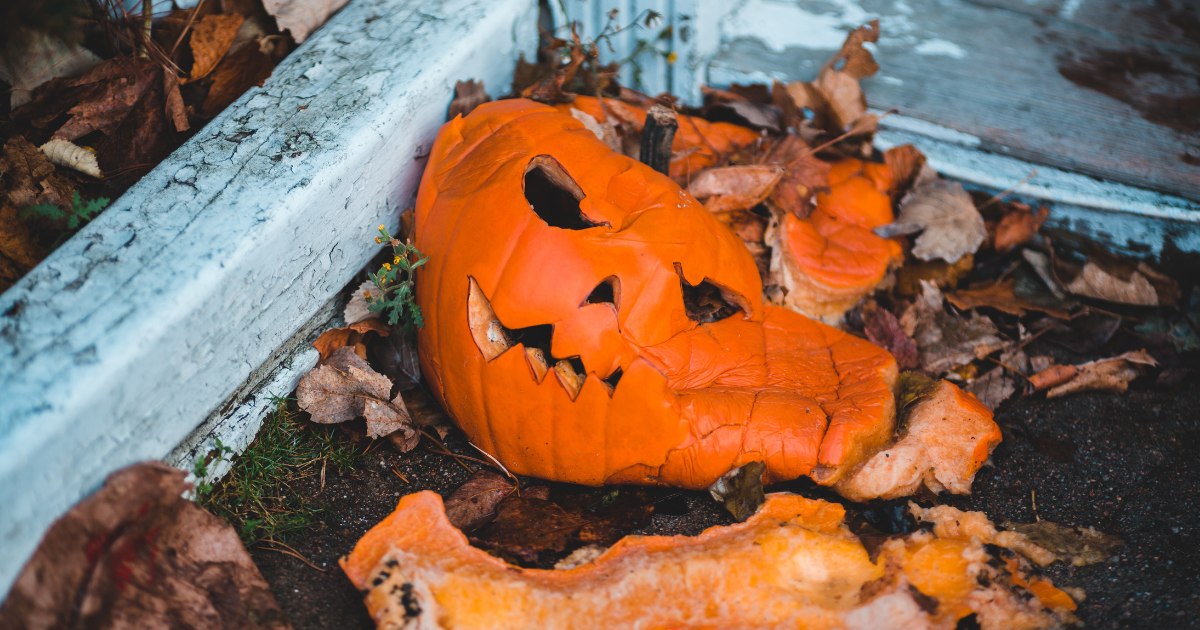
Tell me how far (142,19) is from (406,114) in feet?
2.92

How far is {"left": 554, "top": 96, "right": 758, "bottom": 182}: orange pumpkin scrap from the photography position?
2533 millimetres

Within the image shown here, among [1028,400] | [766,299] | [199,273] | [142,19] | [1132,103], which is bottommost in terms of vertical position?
[1028,400]

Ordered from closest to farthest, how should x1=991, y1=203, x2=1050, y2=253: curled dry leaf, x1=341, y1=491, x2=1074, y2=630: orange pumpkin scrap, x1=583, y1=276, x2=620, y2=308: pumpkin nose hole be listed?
x1=341, y1=491, x2=1074, y2=630: orange pumpkin scrap, x1=583, y1=276, x2=620, y2=308: pumpkin nose hole, x1=991, y1=203, x2=1050, y2=253: curled dry leaf

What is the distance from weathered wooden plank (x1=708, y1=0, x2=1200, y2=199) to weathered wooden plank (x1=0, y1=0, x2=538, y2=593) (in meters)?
1.55

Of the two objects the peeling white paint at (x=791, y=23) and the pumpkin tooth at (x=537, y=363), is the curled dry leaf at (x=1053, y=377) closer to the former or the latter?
the pumpkin tooth at (x=537, y=363)

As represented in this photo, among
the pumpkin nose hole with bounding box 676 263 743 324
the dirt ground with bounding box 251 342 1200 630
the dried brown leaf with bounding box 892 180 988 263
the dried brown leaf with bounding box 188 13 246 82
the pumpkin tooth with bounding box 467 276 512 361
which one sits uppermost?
the dried brown leaf with bounding box 188 13 246 82

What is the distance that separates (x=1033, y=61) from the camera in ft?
10.9

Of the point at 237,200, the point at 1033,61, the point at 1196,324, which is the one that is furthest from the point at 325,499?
the point at 1033,61

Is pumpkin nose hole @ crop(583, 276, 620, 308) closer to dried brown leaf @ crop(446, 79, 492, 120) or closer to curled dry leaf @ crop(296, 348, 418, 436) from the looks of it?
curled dry leaf @ crop(296, 348, 418, 436)

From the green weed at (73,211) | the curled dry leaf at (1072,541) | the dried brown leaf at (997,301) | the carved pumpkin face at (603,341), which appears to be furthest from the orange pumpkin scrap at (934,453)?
the green weed at (73,211)

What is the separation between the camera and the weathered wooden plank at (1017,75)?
2.87m

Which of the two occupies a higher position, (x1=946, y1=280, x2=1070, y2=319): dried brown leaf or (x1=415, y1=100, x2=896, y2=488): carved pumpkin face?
(x1=415, y1=100, x2=896, y2=488): carved pumpkin face

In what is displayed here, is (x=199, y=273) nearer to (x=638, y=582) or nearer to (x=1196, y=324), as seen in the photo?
(x=638, y=582)

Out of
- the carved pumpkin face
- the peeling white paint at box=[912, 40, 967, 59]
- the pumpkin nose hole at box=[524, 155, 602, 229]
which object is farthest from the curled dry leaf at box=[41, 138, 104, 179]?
the peeling white paint at box=[912, 40, 967, 59]
